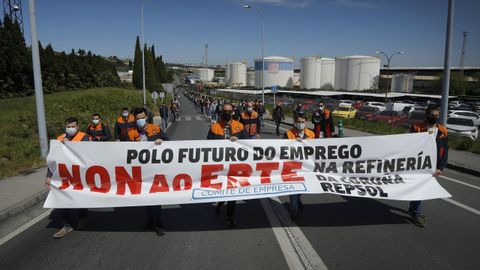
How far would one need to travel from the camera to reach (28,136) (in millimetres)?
14719

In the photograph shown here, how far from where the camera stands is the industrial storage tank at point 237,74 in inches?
5920

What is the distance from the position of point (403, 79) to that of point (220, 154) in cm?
9615

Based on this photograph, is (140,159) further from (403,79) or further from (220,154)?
(403,79)

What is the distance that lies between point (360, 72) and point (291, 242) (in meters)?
103

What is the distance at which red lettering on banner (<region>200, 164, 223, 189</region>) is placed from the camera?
5.53 m

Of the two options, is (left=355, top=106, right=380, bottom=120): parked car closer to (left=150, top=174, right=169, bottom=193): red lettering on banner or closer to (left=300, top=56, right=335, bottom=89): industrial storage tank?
(left=150, top=174, right=169, bottom=193): red lettering on banner

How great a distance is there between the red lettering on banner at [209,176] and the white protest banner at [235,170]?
0.05 feet

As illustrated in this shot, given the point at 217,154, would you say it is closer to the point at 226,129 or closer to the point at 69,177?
the point at 226,129

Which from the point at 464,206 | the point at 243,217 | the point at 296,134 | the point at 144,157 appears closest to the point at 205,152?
the point at 144,157

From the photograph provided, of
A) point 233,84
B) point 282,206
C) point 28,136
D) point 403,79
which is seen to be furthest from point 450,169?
point 233,84

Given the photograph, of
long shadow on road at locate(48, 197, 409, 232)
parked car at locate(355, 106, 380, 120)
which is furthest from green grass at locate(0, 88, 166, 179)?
parked car at locate(355, 106, 380, 120)

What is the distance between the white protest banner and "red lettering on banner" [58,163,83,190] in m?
0.01

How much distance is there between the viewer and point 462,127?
18922 millimetres

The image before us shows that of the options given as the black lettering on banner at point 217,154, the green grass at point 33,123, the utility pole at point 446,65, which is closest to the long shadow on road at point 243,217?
the black lettering on banner at point 217,154
